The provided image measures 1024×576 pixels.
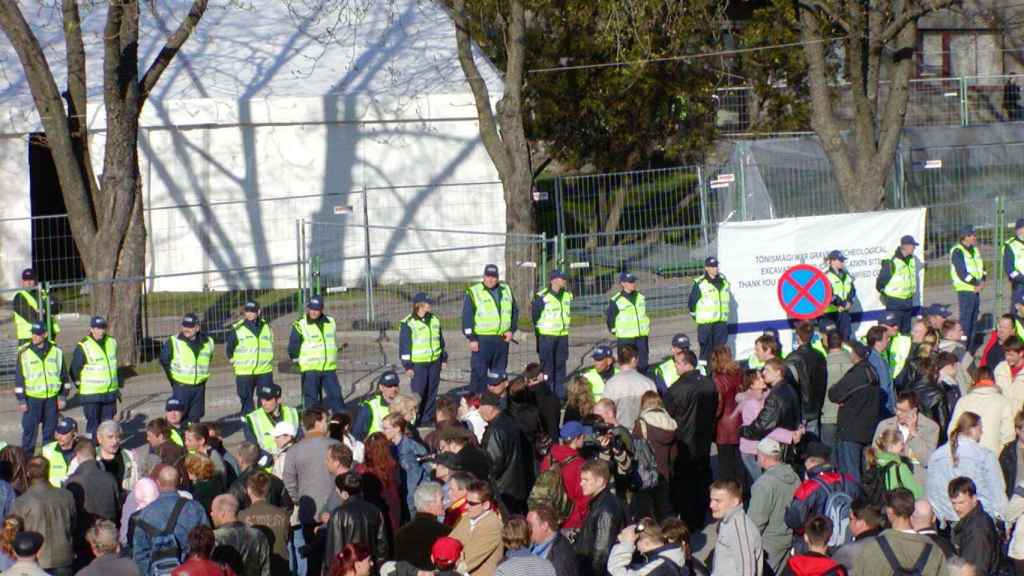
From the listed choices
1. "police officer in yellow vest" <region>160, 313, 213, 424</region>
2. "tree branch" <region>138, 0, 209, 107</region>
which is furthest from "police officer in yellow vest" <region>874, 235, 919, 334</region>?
"tree branch" <region>138, 0, 209, 107</region>

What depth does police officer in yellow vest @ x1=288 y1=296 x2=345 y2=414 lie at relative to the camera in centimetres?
1559

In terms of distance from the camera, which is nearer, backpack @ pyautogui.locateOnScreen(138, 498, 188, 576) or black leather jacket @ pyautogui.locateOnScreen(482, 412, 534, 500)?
backpack @ pyautogui.locateOnScreen(138, 498, 188, 576)

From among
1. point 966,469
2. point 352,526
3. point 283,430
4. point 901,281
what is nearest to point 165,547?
point 352,526

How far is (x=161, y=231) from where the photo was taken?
2289 centimetres

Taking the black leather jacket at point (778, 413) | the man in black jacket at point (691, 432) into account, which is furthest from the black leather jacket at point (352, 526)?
the black leather jacket at point (778, 413)

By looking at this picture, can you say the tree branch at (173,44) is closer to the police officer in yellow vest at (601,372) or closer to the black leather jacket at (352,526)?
the police officer in yellow vest at (601,372)

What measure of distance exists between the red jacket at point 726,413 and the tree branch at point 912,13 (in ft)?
32.2

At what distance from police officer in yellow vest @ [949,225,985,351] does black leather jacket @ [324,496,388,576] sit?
38.6 ft

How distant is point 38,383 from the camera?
14531mm

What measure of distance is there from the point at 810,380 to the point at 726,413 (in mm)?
1015

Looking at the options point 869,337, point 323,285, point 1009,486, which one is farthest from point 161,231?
point 1009,486

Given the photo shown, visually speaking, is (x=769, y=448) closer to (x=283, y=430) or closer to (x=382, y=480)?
(x=382, y=480)

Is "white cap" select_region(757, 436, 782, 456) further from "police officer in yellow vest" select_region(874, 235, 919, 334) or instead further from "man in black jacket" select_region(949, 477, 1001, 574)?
"police officer in yellow vest" select_region(874, 235, 919, 334)

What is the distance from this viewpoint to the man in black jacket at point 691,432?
11805 millimetres
